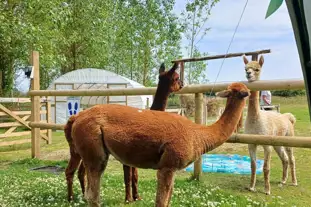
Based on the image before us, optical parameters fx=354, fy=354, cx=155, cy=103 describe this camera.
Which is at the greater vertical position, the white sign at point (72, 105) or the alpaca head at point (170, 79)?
the alpaca head at point (170, 79)

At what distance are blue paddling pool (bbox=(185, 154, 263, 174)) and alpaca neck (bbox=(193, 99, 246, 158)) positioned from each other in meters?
2.93

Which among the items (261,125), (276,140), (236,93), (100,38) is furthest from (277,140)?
(100,38)

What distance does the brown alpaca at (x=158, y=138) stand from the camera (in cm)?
220

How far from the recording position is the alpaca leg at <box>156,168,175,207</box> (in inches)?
86.9

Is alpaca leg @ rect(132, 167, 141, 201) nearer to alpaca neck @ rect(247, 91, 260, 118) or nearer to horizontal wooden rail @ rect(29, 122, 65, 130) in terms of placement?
alpaca neck @ rect(247, 91, 260, 118)

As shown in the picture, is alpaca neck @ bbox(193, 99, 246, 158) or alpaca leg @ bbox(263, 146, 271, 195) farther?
alpaca leg @ bbox(263, 146, 271, 195)

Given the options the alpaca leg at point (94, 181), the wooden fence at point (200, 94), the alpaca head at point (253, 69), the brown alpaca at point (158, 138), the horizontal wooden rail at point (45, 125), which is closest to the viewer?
the brown alpaca at point (158, 138)

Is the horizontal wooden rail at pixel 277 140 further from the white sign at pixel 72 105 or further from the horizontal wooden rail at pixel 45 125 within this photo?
the white sign at pixel 72 105

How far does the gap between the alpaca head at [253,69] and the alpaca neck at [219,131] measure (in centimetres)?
127

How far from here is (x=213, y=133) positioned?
2232mm

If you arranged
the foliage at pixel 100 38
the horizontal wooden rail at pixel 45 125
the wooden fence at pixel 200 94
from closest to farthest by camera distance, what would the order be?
the wooden fence at pixel 200 94
the horizontal wooden rail at pixel 45 125
the foliage at pixel 100 38

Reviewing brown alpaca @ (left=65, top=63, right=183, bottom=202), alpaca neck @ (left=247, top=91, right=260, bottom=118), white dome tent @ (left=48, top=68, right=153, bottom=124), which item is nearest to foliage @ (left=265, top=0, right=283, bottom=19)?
brown alpaca @ (left=65, top=63, right=183, bottom=202)

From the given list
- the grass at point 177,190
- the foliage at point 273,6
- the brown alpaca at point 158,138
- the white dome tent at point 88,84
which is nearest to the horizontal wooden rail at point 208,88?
the grass at point 177,190

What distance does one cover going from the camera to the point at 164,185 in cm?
222
